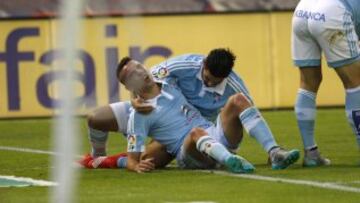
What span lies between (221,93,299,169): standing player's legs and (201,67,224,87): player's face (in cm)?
21

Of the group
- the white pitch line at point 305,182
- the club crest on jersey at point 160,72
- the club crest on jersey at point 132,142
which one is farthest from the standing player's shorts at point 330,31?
the club crest on jersey at point 132,142

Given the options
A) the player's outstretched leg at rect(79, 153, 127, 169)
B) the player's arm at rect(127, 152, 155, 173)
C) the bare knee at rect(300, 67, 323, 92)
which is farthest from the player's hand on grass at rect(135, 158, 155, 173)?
the bare knee at rect(300, 67, 323, 92)

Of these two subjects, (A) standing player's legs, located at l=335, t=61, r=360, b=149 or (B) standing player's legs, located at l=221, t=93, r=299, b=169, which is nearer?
(B) standing player's legs, located at l=221, t=93, r=299, b=169

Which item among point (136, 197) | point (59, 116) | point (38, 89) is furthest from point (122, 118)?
point (38, 89)

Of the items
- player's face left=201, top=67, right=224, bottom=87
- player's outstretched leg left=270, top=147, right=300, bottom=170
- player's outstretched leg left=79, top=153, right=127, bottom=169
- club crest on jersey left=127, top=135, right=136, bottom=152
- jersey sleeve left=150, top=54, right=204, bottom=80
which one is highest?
jersey sleeve left=150, top=54, right=204, bottom=80

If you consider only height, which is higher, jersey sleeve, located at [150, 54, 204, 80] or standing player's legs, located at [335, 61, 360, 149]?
jersey sleeve, located at [150, 54, 204, 80]

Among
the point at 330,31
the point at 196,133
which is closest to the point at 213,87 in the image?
the point at 196,133

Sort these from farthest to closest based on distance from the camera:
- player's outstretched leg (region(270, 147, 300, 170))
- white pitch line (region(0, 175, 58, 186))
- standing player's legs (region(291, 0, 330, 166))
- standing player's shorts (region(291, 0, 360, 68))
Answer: standing player's legs (region(291, 0, 330, 166)), standing player's shorts (region(291, 0, 360, 68)), player's outstretched leg (region(270, 147, 300, 170)), white pitch line (region(0, 175, 58, 186))

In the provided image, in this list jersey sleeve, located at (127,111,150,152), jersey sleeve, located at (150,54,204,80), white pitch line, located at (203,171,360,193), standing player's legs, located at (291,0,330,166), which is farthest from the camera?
standing player's legs, located at (291,0,330,166)

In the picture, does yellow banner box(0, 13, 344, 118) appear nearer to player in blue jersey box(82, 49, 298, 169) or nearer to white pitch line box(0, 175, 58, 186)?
player in blue jersey box(82, 49, 298, 169)

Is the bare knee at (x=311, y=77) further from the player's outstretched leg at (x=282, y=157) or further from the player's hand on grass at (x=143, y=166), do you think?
the player's hand on grass at (x=143, y=166)

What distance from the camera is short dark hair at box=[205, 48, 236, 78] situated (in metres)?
8.26

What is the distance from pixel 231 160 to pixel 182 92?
3.48 feet

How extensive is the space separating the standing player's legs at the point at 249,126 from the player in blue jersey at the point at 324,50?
60 cm
